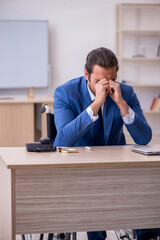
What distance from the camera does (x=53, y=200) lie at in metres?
1.74

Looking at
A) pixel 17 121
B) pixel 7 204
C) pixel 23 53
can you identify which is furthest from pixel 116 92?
pixel 23 53

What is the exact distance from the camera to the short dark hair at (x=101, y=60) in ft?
7.34

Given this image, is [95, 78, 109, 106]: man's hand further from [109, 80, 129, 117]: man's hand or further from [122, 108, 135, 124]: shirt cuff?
[122, 108, 135, 124]: shirt cuff

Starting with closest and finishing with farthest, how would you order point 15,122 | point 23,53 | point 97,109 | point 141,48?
point 97,109 → point 15,122 → point 23,53 → point 141,48

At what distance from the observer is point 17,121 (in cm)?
497

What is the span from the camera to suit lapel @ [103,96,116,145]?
7.57 ft

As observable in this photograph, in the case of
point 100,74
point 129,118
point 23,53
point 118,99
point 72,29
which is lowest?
point 129,118

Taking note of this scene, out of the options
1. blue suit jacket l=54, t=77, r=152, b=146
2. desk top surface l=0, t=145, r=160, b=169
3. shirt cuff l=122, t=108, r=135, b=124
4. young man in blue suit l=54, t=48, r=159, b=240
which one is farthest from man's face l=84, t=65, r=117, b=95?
desk top surface l=0, t=145, r=160, b=169

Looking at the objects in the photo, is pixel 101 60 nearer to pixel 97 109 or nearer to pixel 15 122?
pixel 97 109

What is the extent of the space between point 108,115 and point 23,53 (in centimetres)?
400

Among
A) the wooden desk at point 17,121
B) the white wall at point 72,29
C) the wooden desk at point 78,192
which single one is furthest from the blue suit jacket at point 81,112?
the white wall at point 72,29

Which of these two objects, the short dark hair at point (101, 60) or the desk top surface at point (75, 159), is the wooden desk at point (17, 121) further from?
the desk top surface at point (75, 159)

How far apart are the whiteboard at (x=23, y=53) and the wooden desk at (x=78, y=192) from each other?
4.32 m

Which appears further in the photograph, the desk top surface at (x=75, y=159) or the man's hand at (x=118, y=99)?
the man's hand at (x=118, y=99)
